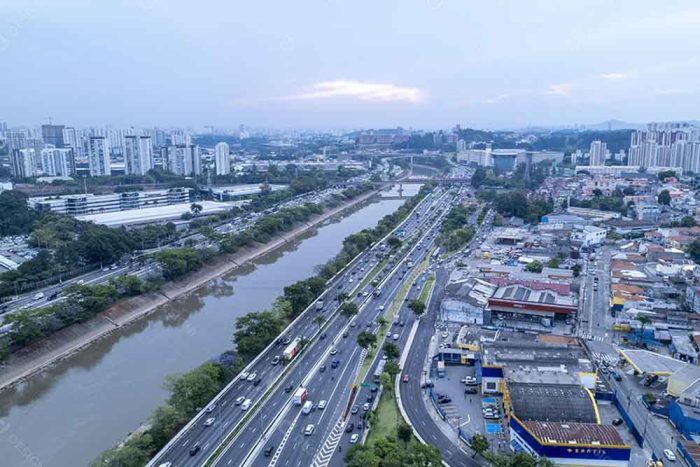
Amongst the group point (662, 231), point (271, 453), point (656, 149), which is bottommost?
point (271, 453)

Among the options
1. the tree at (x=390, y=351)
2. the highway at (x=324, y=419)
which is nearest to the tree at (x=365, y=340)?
the highway at (x=324, y=419)

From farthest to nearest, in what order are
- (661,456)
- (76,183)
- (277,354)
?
1. (76,183)
2. (277,354)
3. (661,456)

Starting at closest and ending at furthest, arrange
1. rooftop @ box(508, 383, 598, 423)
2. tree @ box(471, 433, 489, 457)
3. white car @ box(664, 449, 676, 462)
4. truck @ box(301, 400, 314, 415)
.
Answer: tree @ box(471, 433, 489, 457) → white car @ box(664, 449, 676, 462) → rooftop @ box(508, 383, 598, 423) → truck @ box(301, 400, 314, 415)

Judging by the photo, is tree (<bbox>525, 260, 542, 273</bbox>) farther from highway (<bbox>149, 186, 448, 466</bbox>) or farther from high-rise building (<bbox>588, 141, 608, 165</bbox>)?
high-rise building (<bbox>588, 141, 608, 165</bbox>)

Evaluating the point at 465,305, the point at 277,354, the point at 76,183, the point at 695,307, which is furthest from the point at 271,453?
the point at 76,183

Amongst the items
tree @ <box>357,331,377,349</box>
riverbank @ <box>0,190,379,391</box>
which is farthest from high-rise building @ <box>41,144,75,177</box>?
tree @ <box>357,331,377,349</box>

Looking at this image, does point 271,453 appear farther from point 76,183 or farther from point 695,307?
point 76,183
